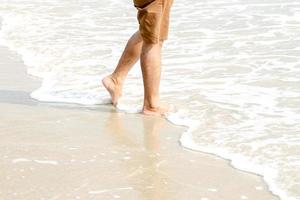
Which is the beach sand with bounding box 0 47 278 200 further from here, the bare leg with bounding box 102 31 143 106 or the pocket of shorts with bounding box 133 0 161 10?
the pocket of shorts with bounding box 133 0 161 10

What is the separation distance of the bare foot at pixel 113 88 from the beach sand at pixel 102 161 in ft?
0.35

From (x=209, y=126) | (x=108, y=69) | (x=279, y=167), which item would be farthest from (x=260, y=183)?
(x=108, y=69)

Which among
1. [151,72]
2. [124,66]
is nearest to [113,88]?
[124,66]

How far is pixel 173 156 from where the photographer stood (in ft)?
11.3

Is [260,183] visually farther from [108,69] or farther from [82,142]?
[108,69]

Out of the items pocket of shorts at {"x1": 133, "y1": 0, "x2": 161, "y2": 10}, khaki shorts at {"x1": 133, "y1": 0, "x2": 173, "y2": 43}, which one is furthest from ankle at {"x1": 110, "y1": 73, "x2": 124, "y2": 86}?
pocket of shorts at {"x1": 133, "y1": 0, "x2": 161, "y2": 10}

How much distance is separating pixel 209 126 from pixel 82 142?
81 cm

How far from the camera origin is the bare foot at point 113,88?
4.61 metres

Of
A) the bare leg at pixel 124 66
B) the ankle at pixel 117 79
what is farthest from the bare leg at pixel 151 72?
the ankle at pixel 117 79

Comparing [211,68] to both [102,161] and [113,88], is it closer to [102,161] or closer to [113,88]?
[113,88]

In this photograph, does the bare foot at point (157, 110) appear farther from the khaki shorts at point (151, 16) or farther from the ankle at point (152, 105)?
the khaki shorts at point (151, 16)

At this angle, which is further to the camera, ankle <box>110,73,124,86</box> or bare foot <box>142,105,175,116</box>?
ankle <box>110,73,124,86</box>

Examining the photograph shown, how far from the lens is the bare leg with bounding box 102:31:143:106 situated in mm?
4594

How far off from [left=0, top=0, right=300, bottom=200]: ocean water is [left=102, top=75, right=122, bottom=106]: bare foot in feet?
0.26
